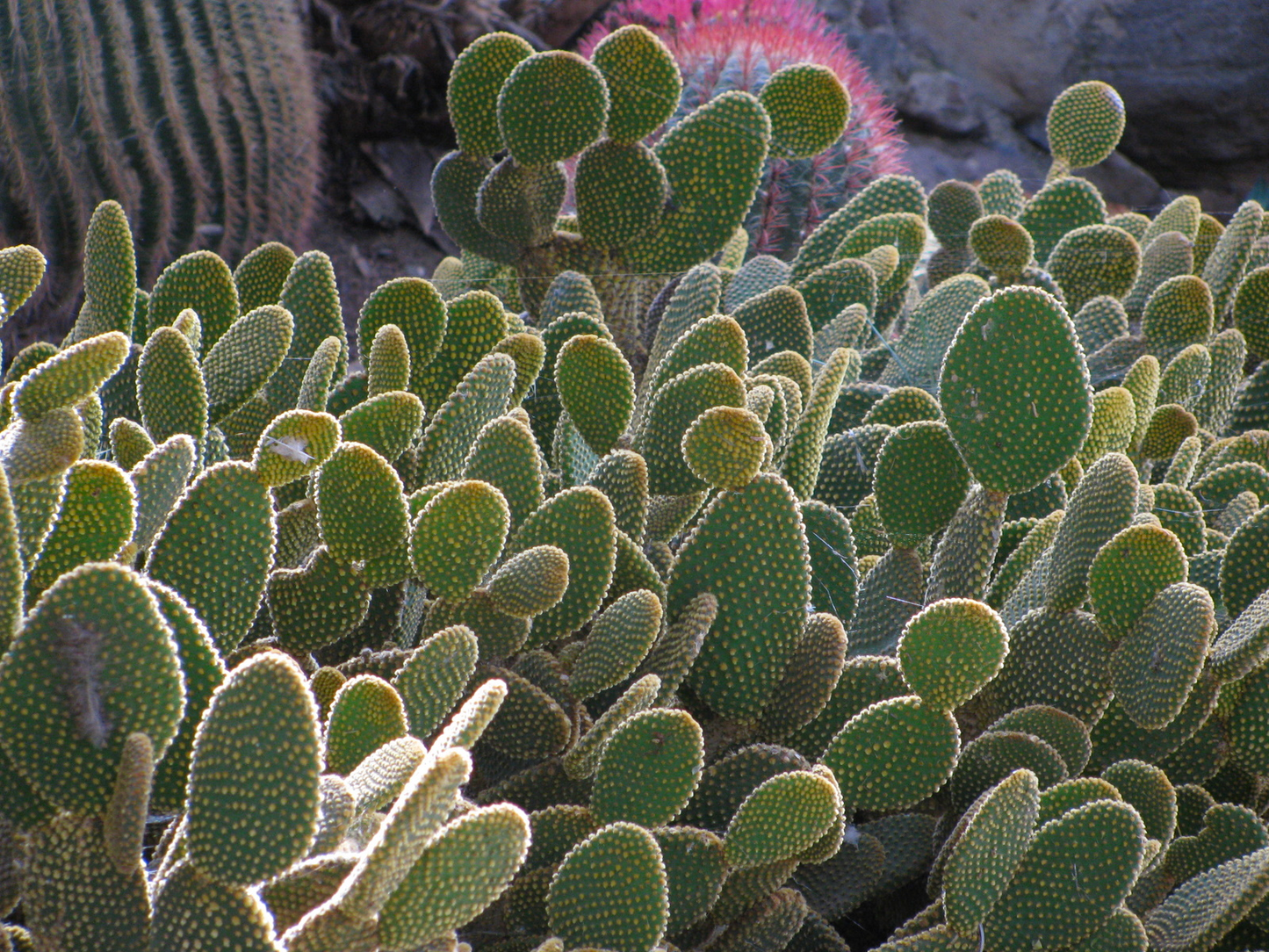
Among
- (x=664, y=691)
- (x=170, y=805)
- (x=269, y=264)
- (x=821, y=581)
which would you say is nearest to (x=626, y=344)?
(x=269, y=264)

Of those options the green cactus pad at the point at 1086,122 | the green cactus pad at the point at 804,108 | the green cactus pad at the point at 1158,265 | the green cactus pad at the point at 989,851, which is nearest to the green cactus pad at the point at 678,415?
the green cactus pad at the point at 989,851

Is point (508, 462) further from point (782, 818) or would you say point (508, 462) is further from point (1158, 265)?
point (1158, 265)

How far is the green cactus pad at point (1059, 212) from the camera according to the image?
220cm

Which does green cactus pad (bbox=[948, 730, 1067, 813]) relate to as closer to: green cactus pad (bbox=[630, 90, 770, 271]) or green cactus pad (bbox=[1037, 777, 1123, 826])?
green cactus pad (bbox=[1037, 777, 1123, 826])

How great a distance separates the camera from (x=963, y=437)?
3.66 feet

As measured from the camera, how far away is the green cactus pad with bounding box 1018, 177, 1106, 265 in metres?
2.20

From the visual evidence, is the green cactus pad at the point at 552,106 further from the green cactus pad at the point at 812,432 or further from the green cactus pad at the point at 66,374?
the green cactus pad at the point at 66,374

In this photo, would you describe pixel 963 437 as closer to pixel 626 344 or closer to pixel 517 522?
pixel 517 522

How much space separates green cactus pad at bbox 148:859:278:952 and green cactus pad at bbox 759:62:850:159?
5.23ft

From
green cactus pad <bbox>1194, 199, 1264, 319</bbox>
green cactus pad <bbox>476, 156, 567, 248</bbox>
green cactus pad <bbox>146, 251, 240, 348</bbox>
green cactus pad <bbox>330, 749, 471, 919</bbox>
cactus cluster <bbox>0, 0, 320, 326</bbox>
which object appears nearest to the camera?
green cactus pad <bbox>330, 749, 471, 919</bbox>

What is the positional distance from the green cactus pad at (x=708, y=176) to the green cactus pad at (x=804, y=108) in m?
0.17

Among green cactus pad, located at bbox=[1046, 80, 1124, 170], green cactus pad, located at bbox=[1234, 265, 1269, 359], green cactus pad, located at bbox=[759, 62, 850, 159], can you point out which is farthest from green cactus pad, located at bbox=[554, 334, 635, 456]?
green cactus pad, located at bbox=[1046, 80, 1124, 170]

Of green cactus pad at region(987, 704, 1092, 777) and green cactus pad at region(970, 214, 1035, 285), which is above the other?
green cactus pad at region(970, 214, 1035, 285)

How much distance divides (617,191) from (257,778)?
49.1 inches
